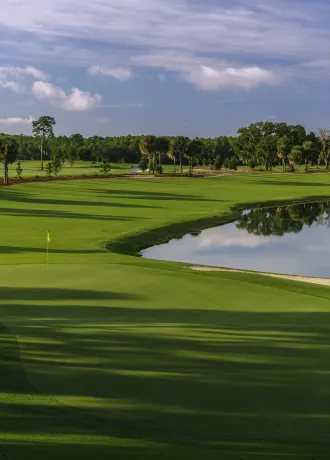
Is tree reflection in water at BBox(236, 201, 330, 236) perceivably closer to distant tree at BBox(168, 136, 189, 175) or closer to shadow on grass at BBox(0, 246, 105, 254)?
shadow on grass at BBox(0, 246, 105, 254)

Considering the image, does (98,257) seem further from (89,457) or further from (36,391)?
(89,457)

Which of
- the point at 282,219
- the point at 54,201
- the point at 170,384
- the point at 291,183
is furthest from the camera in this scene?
the point at 291,183

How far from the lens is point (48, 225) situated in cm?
4191

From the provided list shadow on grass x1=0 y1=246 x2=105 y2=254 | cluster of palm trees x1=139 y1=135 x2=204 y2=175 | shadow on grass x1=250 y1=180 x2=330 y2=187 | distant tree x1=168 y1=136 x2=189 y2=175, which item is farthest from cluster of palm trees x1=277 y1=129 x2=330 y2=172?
shadow on grass x1=0 y1=246 x2=105 y2=254

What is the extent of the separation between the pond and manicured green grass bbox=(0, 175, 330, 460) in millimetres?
6352

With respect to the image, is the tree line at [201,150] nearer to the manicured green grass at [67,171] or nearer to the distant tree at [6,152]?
the manicured green grass at [67,171]

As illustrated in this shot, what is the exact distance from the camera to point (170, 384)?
1052 cm

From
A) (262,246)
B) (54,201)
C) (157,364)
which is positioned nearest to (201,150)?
(54,201)

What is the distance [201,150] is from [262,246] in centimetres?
8715

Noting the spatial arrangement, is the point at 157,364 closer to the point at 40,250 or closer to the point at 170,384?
the point at 170,384

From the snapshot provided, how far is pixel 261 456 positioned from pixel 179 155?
11281 centimetres

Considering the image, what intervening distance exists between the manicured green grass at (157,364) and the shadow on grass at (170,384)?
27mm

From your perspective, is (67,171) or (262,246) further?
(67,171)

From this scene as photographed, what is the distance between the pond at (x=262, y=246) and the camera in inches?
1178
